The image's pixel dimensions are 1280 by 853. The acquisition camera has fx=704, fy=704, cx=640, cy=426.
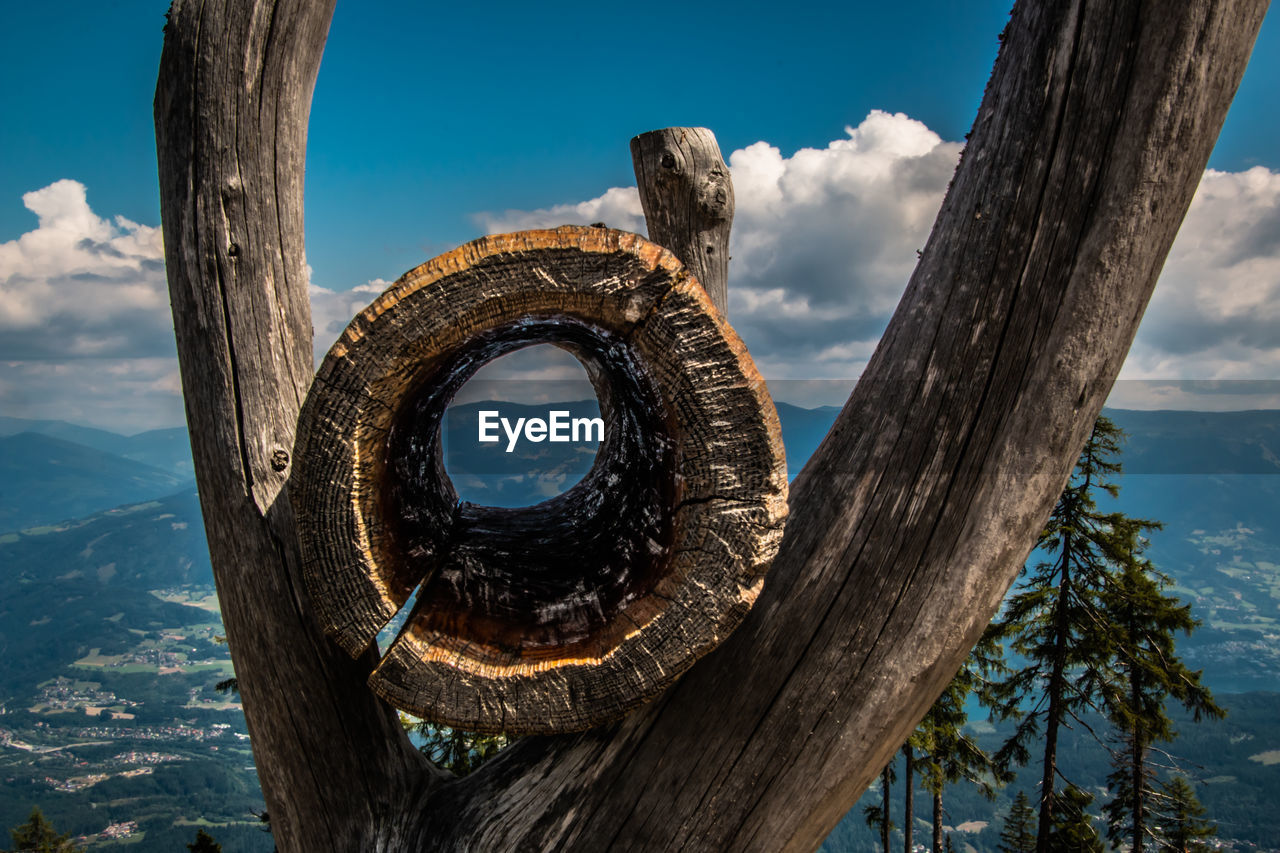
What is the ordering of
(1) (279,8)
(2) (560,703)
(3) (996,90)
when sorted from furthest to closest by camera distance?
(1) (279,8), (3) (996,90), (2) (560,703)

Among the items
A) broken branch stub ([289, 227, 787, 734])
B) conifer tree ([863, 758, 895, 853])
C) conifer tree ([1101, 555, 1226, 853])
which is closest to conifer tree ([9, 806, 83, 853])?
conifer tree ([863, 758, 895, 853])

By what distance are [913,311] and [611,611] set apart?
122cm

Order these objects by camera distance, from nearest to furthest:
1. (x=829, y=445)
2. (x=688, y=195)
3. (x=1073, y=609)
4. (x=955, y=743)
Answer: (x=829, y=445) < (x=688, y=195) < (x=1073, y=609) < (x=955, y=743)

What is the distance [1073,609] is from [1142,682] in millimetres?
2312

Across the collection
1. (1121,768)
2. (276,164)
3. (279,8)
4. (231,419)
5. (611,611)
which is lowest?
(1121,768)

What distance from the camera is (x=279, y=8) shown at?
2.25 meters

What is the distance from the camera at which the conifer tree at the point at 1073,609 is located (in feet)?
47.9

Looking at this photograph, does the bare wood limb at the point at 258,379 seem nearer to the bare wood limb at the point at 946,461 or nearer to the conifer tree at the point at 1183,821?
the bare wood limb at the point at 946,461

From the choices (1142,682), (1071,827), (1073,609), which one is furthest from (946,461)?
(1142,682)

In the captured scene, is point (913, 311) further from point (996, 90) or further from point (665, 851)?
point (665, 851)

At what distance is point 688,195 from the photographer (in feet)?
13.0

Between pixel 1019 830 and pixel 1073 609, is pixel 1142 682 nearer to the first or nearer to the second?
pixel 1073 609

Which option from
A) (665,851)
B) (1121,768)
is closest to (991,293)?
(665,851)

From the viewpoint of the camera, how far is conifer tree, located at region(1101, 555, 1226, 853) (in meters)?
14.3
